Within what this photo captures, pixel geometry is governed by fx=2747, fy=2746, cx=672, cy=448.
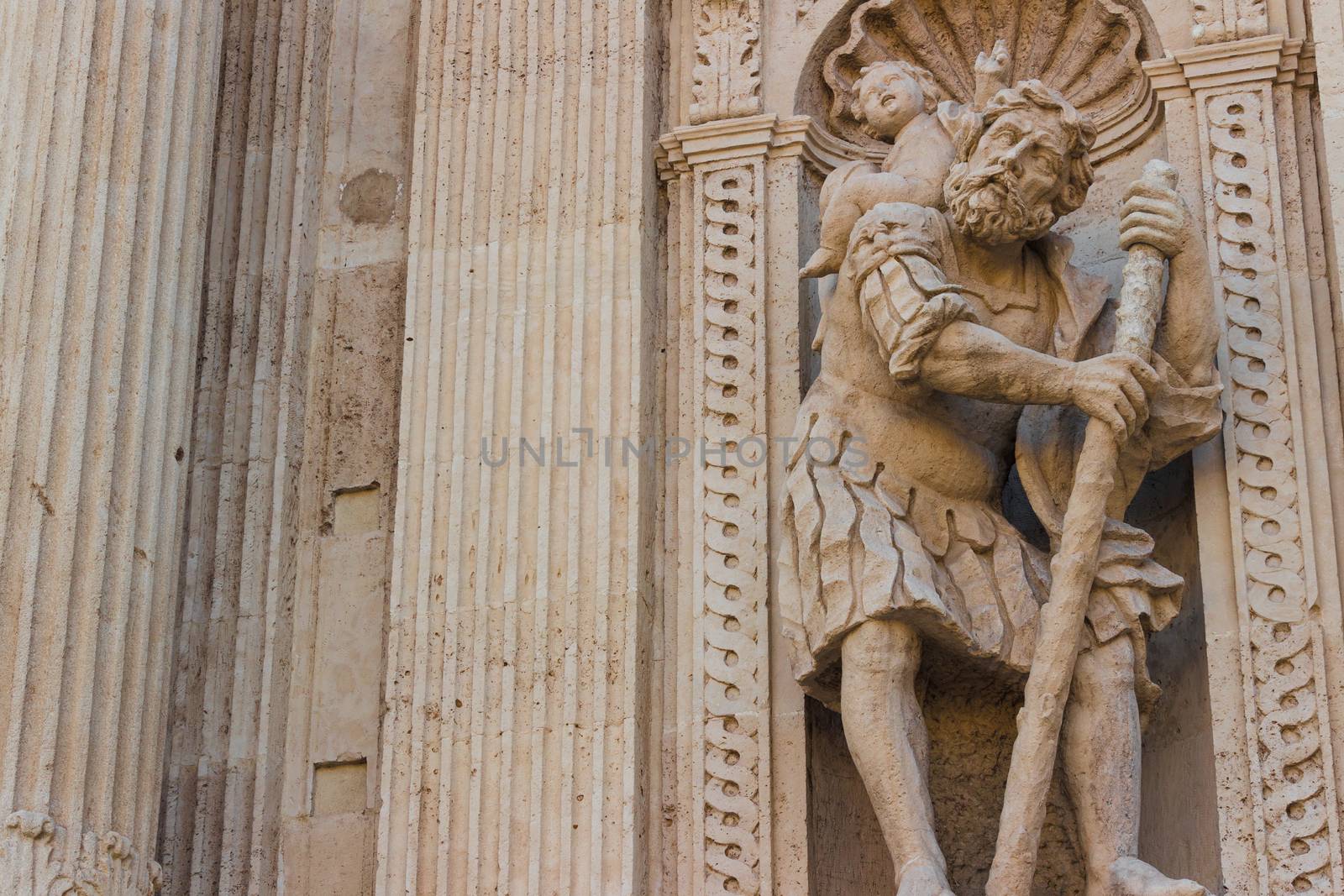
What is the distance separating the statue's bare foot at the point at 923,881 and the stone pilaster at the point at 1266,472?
874 mm

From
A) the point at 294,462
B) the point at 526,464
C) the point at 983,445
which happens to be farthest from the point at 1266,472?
the point at 294,462

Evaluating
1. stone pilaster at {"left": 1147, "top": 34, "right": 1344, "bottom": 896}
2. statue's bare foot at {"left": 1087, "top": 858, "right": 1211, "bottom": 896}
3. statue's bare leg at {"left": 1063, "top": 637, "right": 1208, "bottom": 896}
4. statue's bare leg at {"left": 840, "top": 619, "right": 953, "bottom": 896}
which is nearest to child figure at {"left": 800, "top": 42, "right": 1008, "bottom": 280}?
stone pilaster at {"left": 1147, "top": 34, "right": 1344, "bottom": 896}

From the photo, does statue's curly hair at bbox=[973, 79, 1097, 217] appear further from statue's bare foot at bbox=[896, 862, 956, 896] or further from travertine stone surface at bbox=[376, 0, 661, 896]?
statue's bare foot at bbox=[896, 862, 956, 896]

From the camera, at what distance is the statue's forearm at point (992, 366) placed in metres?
7.96

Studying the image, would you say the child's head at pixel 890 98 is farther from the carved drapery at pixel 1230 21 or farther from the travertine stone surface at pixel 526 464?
the carved drapery at pixel 1230 21

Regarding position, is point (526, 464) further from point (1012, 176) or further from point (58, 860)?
point (58, 860)

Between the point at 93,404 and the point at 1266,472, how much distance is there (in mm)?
3550

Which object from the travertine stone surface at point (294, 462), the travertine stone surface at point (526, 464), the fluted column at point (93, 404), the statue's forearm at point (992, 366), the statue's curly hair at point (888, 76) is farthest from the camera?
the statue's curly hair at point (888, 76)

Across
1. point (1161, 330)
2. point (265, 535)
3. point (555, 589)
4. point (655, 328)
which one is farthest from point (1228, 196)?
point (265, 535)

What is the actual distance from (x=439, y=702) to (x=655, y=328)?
146cm

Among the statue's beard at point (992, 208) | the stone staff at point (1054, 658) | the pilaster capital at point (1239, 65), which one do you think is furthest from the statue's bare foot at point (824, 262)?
the pilaster capital at point (1239, 65)

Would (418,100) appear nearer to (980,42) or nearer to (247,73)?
(247,73)

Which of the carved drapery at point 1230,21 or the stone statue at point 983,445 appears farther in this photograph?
the carved drapery at point 1230,21

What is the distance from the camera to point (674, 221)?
9.22m
